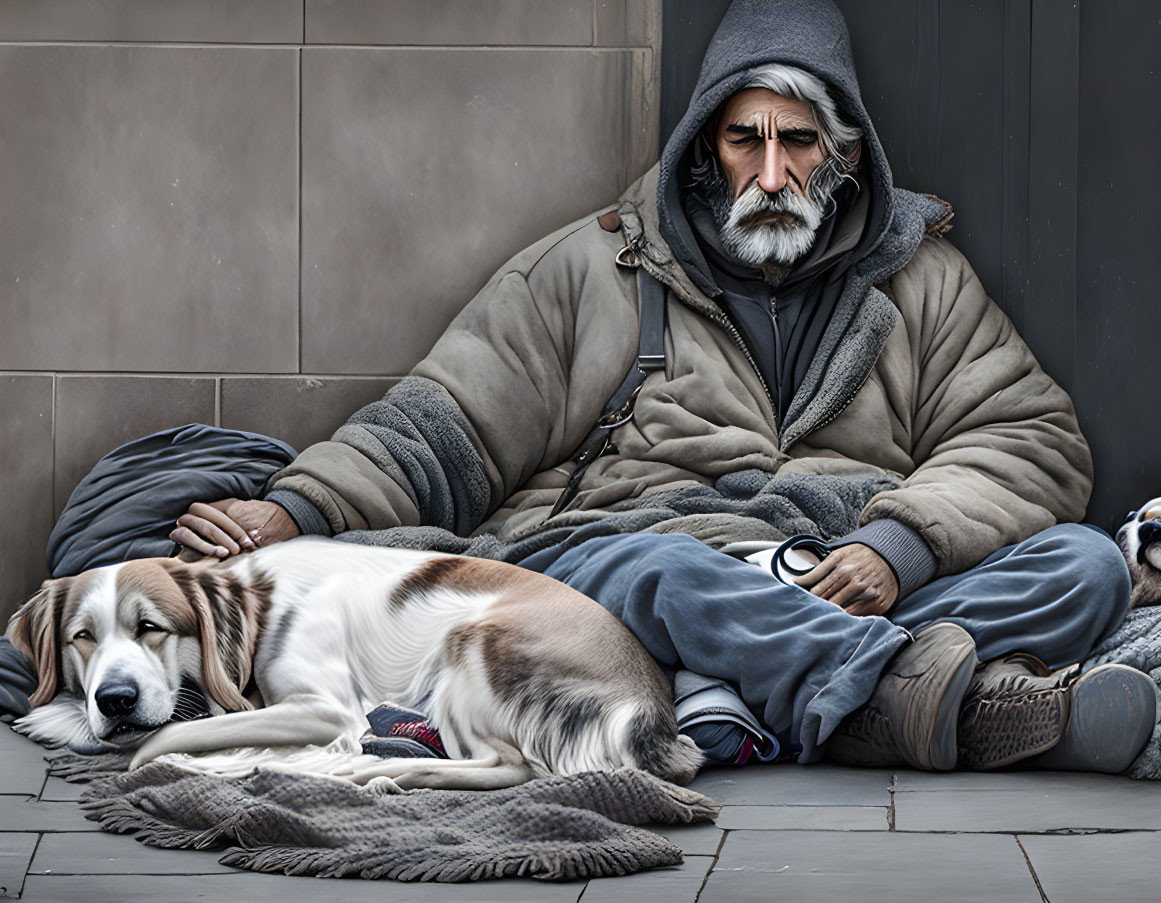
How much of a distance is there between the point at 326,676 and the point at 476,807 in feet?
2.10

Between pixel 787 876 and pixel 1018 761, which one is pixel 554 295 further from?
pixel 787 876

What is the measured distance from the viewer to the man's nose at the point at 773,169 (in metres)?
4.26

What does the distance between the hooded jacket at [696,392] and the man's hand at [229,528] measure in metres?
0.07

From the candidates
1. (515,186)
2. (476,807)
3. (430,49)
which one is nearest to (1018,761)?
(476,807)

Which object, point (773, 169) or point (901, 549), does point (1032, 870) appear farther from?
point (773, 169)

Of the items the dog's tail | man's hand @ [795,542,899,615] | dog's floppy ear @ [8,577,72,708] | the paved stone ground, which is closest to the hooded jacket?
man's hand @ [795,542,899,615]

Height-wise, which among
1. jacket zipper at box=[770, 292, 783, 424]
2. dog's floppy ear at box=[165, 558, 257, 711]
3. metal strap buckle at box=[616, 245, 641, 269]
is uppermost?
metal strap buckle at box=[616, 245, 641, 269]

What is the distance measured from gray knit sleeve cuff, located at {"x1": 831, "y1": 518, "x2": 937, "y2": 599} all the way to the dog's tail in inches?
29.7

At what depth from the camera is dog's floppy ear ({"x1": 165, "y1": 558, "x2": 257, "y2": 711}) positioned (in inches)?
130

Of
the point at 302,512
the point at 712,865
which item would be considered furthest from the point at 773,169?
the point at 712,865

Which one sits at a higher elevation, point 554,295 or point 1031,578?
point 554,295

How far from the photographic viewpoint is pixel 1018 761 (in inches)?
128

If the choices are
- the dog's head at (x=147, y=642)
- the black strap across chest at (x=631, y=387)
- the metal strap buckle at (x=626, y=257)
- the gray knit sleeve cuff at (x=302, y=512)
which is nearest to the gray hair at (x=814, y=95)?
the metal strap buckle at (x=626, y=257)

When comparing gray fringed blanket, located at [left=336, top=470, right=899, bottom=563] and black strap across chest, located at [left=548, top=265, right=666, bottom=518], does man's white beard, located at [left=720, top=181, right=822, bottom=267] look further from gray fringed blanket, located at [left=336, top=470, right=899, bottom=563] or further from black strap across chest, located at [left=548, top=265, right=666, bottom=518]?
gray fringed blanket, located at [left=336, top=470, right=899, bottom=563]
